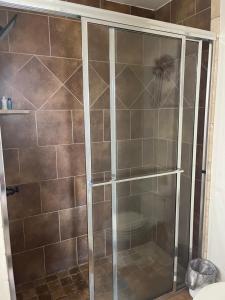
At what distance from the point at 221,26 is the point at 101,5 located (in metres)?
1.03

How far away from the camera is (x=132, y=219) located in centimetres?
159

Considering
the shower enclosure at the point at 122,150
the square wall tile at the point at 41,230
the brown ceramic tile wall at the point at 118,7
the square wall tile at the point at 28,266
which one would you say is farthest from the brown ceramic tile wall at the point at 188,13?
the square wall tile at the point at 28,266

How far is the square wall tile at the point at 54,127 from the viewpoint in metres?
1.79

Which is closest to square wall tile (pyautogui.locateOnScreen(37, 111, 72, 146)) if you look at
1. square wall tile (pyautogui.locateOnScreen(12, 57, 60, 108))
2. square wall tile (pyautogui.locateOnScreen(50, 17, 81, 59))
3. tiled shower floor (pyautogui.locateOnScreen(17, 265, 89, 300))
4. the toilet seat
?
square wall tile (pyautogui.locateOnScreen(12, 57, 60, 108))

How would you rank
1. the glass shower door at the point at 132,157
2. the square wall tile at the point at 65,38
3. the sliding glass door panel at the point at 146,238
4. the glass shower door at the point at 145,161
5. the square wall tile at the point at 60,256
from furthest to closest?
the square wall tile at the point at 60,256, the square wall tile at the point at 65,38, the sliding glass door panel at the point at 146,238, the glass shower door at the point at 145,161, the glass shower door at the point at 132,157

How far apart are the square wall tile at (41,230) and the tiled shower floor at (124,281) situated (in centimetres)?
35

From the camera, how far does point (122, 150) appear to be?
1384 mm

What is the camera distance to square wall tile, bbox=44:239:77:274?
1.96m

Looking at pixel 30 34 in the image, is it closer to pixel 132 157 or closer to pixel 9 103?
pixel 9 103

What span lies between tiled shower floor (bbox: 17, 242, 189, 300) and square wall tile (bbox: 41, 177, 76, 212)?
65 centimetres

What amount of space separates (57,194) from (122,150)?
2.86ft

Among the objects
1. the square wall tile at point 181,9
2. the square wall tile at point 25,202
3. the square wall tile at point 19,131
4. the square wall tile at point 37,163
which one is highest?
the square wall tile at point 181,9

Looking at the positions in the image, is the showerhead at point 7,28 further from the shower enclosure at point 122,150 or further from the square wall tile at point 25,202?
the square wall tile at point 25,202

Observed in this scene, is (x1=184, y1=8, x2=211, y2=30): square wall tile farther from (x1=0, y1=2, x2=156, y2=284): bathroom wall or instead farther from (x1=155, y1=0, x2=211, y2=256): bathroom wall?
(x1=0, y1=2, x2=156, y2=284): bathroom wall
